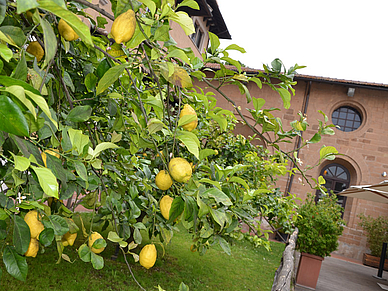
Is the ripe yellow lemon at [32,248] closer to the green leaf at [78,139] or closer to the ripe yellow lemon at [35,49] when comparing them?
the green leaf at [78,139]

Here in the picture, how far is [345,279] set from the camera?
6180mm

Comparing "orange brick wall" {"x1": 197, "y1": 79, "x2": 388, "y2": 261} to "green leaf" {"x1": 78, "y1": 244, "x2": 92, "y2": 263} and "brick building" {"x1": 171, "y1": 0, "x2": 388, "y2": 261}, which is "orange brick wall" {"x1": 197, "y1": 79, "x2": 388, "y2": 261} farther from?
"green leaf" {"x1": 78, "y1": 244, "x2": 92, "y2": 263}

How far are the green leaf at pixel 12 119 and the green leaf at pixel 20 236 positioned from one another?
45 centimetres

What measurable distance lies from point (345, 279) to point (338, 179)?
4.66 m

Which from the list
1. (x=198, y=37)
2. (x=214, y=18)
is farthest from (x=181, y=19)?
(x=198, y=37)

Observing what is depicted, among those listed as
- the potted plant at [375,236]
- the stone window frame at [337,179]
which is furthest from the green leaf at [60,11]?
the stone window frame at [337,179]

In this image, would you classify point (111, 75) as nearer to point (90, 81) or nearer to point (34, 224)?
point (90, 81)

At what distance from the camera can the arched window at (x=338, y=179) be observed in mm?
10117

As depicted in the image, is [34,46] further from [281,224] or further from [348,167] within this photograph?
[348,167]

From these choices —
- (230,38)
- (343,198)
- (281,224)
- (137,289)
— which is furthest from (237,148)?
(230,38)

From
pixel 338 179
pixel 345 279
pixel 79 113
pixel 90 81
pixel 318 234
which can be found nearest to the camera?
pixel 79 113

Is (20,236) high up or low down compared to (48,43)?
down

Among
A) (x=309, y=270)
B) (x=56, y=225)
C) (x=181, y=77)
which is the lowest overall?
(x=309, y=270)

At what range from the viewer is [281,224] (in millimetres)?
3723
